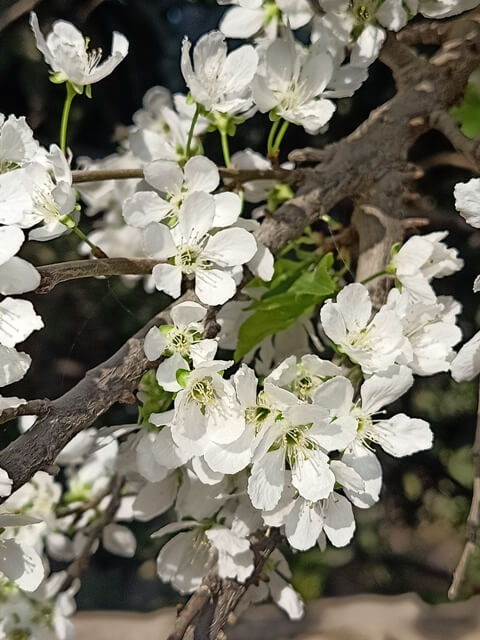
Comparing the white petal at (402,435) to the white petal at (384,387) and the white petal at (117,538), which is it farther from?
the white petal at (117,538)

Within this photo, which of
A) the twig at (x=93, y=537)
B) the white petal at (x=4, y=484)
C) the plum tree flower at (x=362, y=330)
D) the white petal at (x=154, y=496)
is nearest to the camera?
the white petal at (x=4, y=484)

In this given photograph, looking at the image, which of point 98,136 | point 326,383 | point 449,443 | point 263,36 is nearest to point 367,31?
point 263,36

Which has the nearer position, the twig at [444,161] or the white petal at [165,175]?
the white petal at [165,175]

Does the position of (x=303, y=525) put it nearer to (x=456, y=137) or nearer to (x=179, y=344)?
(x=179, y=344)

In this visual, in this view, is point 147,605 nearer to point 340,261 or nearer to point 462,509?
point 462,509

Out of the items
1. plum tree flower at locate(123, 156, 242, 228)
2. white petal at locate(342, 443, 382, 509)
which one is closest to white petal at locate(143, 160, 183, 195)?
plum tree flower at locate(123, 156, 242, 228)

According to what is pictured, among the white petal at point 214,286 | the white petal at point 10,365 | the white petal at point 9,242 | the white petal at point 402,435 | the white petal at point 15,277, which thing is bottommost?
the white petal at point 402,435

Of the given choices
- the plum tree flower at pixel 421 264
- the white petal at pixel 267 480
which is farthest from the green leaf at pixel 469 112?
the white petal at pixel 267 480
